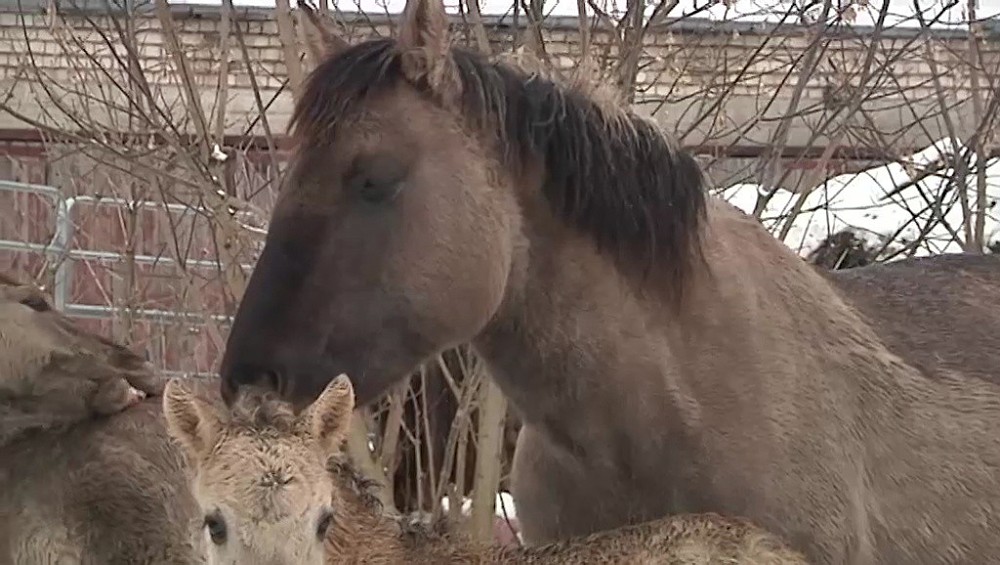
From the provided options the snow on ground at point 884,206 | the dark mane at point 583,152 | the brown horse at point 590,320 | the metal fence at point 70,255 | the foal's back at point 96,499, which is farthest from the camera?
the metal fence at point 70,255

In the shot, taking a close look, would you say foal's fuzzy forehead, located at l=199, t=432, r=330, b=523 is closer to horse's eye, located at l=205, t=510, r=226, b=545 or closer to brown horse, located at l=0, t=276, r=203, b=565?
horse's eye, located at l=205, t=510, r=226, b=545

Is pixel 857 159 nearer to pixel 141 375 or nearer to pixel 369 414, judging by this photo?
pixel 369 414

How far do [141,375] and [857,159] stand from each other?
223 inches

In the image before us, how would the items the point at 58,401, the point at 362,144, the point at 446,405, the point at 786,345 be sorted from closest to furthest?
the point at 362,144 → the point at 786,345 → the point at 58,401 → the point at 446,405

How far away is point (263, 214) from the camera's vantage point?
5.47m

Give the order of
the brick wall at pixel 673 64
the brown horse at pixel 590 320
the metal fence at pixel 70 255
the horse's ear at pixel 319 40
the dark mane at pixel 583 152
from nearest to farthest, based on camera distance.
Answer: the brown horse at pixel 590 320 → the dark mane at pixel 583 152 → the horse's ear at pixel 319 40 → the brick wall at pixel 673 64 → the metal fence at pixel 70 255

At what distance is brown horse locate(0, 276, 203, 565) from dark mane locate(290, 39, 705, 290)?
1296 millimetres

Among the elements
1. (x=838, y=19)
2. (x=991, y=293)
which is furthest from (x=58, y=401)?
(x=838, y=19)

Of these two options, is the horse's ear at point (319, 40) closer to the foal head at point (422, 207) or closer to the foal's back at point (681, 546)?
the foal head at point (422, 207)

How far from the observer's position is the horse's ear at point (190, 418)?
3.37m

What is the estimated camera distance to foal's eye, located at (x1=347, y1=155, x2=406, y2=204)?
3188 mm

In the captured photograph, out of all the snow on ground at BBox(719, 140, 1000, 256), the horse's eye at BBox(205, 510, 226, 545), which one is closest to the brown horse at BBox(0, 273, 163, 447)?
the horse's eye at BBox(205, 510, 226, 545)

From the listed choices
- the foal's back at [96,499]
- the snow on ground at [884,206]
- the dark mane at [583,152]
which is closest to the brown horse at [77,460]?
the foal's back at [96,499]

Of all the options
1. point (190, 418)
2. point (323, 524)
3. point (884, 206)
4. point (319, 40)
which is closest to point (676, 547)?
point (323, 524)
